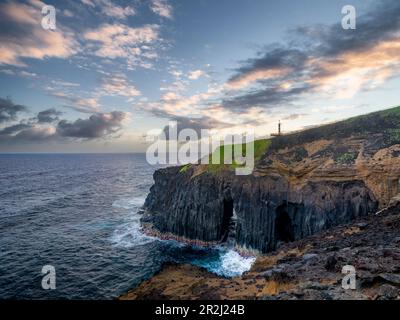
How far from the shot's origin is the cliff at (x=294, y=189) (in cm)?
3741

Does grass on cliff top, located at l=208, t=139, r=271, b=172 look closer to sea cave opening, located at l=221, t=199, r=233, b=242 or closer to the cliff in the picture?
the cliff

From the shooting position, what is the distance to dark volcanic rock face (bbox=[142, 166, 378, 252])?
39375 millimetres

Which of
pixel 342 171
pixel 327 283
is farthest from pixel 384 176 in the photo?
pixel 327 283

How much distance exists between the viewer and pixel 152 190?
8019cm

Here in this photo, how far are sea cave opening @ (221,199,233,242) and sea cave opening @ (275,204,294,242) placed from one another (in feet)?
38.3

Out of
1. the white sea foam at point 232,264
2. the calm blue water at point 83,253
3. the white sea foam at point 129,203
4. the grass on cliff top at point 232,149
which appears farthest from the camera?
the white sea foam at point 129,203

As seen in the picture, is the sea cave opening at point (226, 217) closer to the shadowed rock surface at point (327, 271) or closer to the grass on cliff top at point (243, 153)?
the grass on cliff top at point (243, 153)

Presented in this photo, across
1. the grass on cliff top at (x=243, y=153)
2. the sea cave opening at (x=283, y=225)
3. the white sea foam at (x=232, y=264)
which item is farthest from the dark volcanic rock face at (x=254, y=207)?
the white sea foam at (x=232, y=264)

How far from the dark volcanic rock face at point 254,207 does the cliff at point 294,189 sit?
137 millimetres

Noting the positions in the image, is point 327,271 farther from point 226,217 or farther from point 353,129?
point 226,217

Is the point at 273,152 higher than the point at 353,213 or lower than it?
higher

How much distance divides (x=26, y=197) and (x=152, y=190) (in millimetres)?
50270

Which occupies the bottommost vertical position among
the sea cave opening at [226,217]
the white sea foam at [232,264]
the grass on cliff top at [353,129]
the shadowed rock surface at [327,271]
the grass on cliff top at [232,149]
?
the white sea foam at [232,264]
